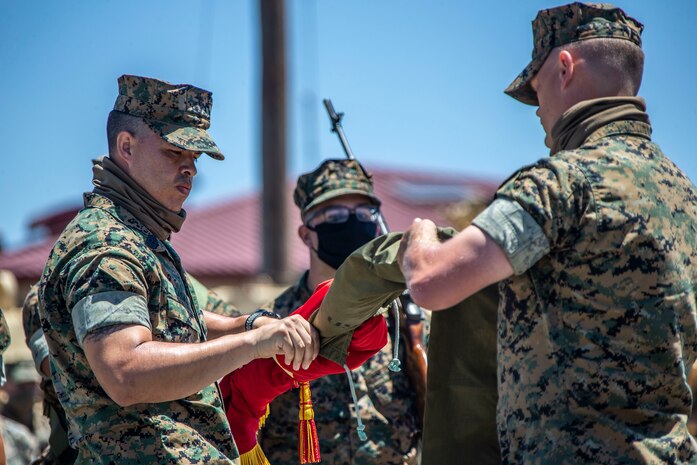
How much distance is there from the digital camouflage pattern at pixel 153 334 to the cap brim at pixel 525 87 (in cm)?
138

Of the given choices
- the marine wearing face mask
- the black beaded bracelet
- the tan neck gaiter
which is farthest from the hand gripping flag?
the tan neck gaiter

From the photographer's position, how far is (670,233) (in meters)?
2.75

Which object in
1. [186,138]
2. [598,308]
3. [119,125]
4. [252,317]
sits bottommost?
[598,308]

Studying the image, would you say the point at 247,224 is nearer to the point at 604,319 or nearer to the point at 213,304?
the point at 213,304

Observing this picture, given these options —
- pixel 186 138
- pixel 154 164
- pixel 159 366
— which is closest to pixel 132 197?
pixel 154 164

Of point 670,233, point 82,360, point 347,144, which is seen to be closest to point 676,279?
point 670,233

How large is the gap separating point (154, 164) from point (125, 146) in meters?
0.13

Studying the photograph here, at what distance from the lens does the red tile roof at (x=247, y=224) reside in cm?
1889

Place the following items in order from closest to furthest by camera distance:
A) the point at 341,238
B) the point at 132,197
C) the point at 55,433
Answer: the point at 132,197 < the point at 55,433 < the point at 341,238

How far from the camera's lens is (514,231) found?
262 cm

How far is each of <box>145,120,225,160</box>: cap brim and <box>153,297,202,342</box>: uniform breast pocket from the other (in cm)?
58

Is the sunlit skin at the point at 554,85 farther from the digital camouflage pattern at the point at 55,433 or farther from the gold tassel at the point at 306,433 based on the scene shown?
the digital camouflage pattern at the point at 55,433

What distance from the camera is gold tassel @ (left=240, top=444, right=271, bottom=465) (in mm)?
3783

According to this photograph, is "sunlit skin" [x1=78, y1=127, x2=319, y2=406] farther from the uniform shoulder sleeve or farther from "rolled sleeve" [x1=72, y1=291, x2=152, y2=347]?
the uniform shoulder sleeve
